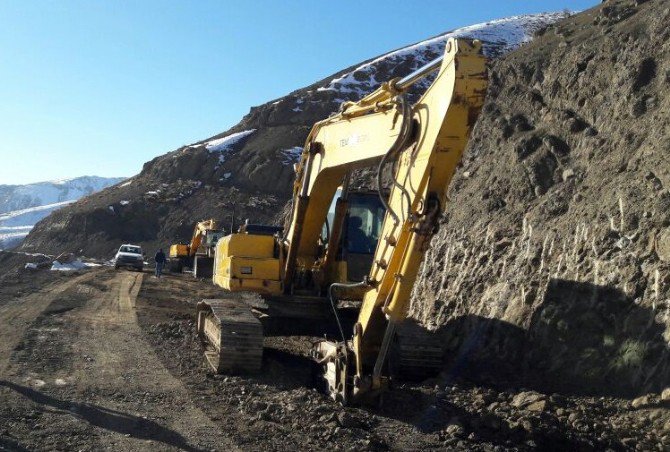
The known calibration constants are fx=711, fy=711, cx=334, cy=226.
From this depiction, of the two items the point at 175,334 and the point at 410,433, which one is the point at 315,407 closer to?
the point at 410,433

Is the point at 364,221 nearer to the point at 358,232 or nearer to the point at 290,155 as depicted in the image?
the point at 358,232

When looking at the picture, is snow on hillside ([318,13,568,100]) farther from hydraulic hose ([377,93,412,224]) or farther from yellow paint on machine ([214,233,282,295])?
hydraulic hose ([377,93,412,224])

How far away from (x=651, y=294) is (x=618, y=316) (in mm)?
540

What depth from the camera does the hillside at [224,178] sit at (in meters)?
55.0

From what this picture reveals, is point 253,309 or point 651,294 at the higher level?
point 651,294

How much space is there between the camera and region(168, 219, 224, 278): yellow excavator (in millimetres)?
31859

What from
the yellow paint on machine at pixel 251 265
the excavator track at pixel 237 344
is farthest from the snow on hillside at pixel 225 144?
the excavator track at pixel 237 344

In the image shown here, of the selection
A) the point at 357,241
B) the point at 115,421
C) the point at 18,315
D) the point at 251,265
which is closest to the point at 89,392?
the point at 115,421

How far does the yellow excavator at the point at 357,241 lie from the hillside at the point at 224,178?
36.1 m

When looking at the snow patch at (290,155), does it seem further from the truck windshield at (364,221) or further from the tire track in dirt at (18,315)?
the truck windshield at (364,221)

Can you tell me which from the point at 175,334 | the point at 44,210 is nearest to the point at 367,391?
the point at 175,334

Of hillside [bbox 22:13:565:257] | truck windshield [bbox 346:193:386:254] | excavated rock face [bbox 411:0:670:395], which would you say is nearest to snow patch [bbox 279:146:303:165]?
hillside [bbox 22:13:565:257]

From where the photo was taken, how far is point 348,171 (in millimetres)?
10617

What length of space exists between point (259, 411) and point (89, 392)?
2.20m
